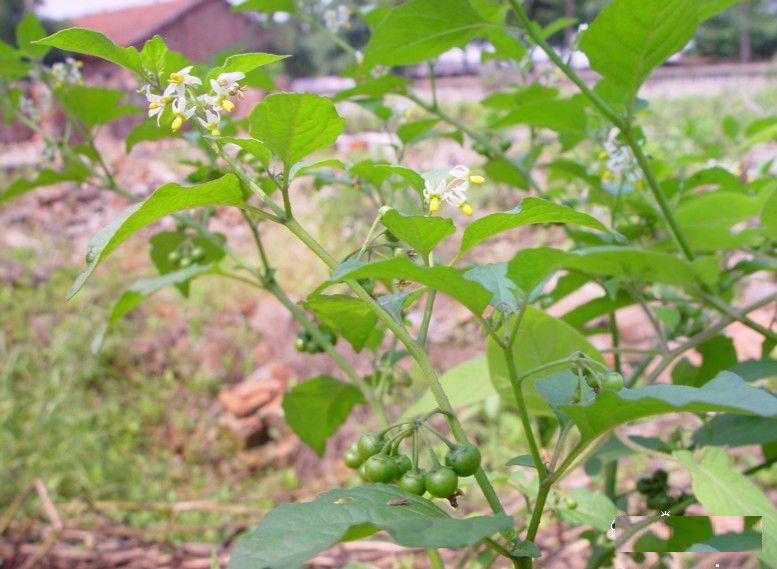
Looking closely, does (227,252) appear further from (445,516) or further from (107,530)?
(107,530)

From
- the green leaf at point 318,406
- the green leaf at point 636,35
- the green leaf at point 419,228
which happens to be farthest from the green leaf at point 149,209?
the green leaf at point 318,406

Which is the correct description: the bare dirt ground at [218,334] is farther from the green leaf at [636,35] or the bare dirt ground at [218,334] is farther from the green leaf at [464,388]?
the green leaf at [636,35]

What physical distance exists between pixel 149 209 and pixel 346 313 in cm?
19

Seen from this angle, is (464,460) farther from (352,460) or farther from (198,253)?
(198,253)

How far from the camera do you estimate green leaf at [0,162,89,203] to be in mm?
910

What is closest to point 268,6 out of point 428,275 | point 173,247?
point 173,247

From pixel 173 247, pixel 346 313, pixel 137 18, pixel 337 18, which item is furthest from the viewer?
pixel 137 18

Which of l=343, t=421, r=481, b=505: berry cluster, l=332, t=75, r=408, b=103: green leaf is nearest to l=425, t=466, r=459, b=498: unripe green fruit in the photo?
l=343, t=421, r=481, b=505: berry cluster

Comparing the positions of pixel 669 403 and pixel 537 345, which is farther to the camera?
pixel 537 345

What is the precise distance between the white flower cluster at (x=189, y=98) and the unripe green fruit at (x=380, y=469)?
0.28m

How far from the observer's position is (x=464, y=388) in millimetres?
871

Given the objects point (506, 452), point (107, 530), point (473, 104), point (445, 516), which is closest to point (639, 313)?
point (506, 452)

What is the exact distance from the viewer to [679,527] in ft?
2.67

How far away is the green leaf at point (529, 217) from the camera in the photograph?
429 mm
